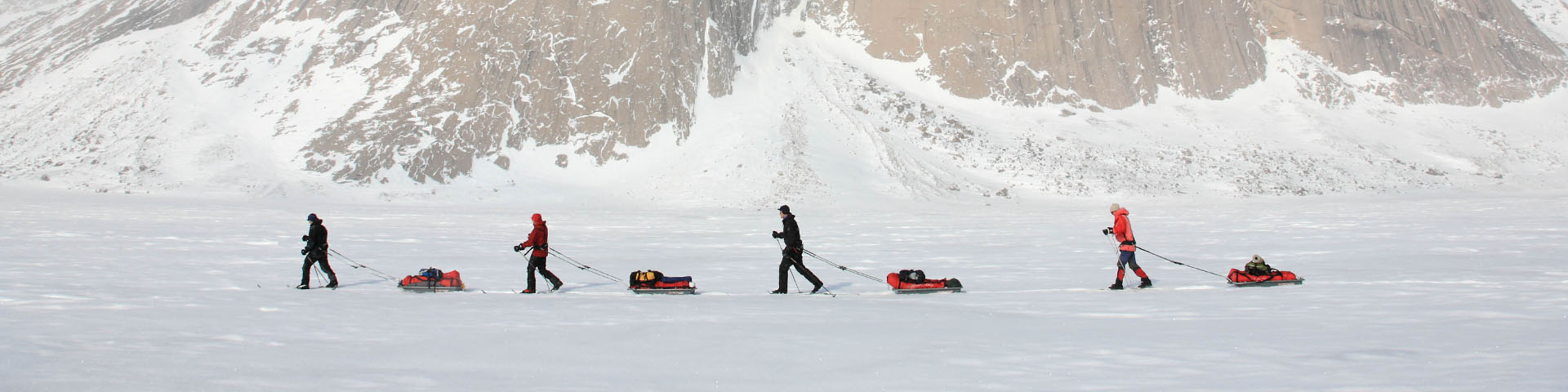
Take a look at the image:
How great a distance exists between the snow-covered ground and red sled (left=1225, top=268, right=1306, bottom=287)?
25 cm

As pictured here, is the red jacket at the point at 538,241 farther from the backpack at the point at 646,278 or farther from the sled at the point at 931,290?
the sled at the point at 931,290

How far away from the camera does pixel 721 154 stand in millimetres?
45500

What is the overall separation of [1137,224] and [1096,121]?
2629cm

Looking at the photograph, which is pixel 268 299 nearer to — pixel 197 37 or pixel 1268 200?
pixel 1268 200

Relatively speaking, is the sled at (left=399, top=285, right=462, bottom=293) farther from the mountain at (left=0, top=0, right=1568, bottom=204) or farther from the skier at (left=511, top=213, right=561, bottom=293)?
the mountain at (left=0, top=0, right=1568, bottom=204)

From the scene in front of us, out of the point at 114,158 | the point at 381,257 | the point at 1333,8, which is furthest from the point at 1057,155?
the point at 114,158

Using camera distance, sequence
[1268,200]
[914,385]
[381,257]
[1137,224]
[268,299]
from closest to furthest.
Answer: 1. [914,385]
2. [268,299]
3. [381,257]
4. [1137,224]
5. [1268,200]

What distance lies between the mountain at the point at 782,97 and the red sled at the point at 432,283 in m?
28.3

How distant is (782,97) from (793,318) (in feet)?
138

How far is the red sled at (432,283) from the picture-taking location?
1255 cm

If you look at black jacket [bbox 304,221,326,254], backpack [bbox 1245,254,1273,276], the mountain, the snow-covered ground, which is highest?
the mountain

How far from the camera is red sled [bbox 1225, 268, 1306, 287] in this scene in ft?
41.7

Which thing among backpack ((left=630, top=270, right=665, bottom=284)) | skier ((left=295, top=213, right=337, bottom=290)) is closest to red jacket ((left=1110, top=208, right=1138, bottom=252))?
backpack ((left=630, top=270, right=665, bottom=284))

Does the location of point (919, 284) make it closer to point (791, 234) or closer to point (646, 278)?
point (791, 234)
